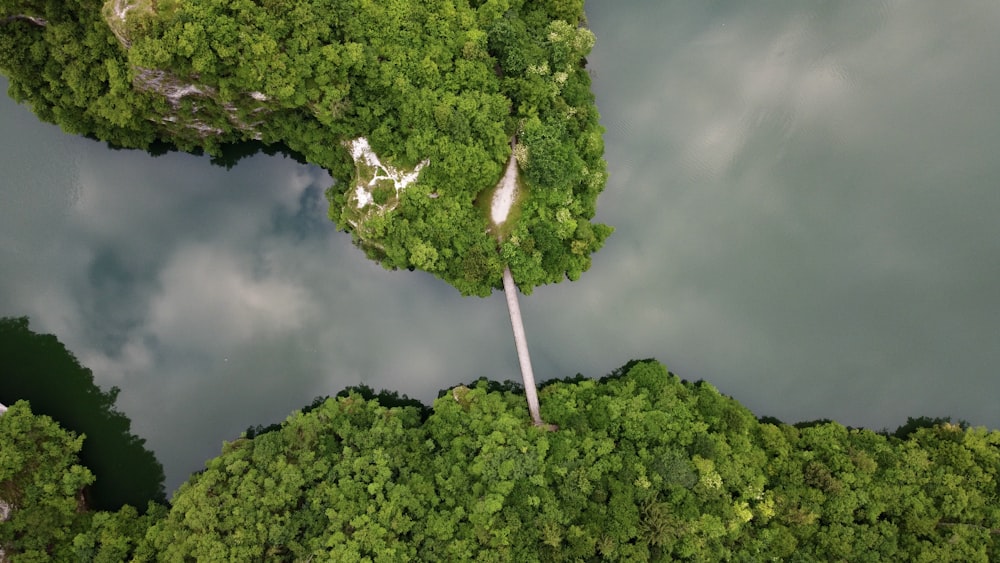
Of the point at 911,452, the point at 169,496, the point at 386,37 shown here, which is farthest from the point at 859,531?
the point at 169,496

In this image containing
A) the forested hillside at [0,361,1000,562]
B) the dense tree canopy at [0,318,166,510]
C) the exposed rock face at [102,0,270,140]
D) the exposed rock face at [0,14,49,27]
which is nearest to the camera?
the exposed rock face at [102,0,270,140]

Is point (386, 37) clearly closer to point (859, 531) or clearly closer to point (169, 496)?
point (169, 496)

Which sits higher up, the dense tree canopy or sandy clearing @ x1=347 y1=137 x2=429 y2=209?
sandy clearing @ x1=347 y1=137 x2=429 y2=209

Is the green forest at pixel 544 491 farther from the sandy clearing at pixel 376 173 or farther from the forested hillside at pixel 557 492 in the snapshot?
the sandy clearing at pixel 376 173

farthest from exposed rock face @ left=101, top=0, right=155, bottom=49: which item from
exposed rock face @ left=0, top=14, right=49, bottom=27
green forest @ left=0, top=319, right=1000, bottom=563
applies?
green forest @ left=0, top=319, right=1000, bottom=563

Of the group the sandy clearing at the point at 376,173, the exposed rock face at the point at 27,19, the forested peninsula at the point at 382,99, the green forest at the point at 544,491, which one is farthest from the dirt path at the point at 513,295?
the exposed rock face at the point at 27,19

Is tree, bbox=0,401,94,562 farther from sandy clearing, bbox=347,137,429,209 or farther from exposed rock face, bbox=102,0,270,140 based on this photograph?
sandy clearing, bbox=347,137,429,209
